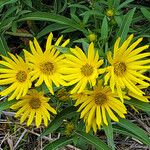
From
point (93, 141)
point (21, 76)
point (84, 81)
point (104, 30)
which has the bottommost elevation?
point (93, 141)

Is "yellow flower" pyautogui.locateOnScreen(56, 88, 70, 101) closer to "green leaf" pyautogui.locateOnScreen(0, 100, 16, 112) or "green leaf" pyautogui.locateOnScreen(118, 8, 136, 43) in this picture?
"green leaf" pyautogui.locateOnScreen(0, 100, 16, 112)

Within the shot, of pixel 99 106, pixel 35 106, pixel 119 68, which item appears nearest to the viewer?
pixel 119 68

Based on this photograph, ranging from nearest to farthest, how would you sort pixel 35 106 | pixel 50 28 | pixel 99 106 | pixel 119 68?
pixel 119 68, pixel 99 106, pixel 35 106, pixel 50 28

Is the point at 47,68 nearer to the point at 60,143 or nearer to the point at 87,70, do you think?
the point at 87,70

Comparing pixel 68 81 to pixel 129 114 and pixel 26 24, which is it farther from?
pixel 26 24

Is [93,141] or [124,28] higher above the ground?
[124,28]

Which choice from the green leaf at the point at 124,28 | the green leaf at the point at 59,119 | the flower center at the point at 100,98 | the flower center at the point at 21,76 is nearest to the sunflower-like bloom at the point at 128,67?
the flower center at the point at 100,98

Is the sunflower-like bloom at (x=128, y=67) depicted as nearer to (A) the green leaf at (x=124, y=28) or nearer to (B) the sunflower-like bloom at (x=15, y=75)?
A: (A) the green leaf at (x=124, y=28)

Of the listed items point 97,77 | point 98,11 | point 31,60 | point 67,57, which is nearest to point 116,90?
point 97,77

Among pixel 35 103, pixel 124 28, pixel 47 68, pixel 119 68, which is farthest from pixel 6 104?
pixel 124 28
